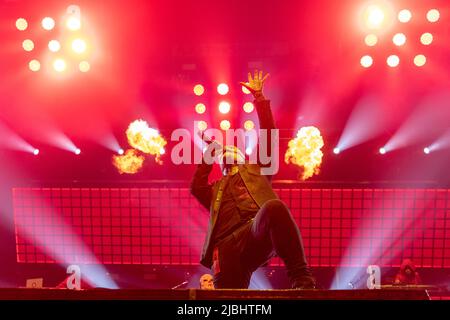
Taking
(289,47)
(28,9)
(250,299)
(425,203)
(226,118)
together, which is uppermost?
(28,9)

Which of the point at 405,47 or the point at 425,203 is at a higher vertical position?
the point at 405,47

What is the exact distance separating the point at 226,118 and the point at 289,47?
43.4 inches

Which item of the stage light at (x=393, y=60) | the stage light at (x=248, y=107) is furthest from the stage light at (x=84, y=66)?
the stage light at (x=393, y=60)

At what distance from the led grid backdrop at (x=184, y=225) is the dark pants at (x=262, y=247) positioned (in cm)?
234

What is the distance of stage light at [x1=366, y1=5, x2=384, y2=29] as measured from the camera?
4.22 m

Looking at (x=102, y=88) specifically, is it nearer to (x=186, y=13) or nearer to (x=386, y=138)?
(x=186, y=13)

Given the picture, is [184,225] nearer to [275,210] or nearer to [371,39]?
[275,210]

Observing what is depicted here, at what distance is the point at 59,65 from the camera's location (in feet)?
14.8

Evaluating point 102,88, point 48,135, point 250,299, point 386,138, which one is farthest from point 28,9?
point 386,138

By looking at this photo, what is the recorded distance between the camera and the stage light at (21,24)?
4.39m

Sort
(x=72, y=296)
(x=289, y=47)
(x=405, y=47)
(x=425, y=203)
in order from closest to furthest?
(x=72, y=296)
(x=405, y=47)
(x=289, y=47)
(x=425, y=203)

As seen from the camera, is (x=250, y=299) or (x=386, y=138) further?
(x=386, y=138)

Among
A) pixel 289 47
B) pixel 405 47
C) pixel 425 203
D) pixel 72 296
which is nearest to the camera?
pixel 72 296

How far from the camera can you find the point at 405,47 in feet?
14.4
